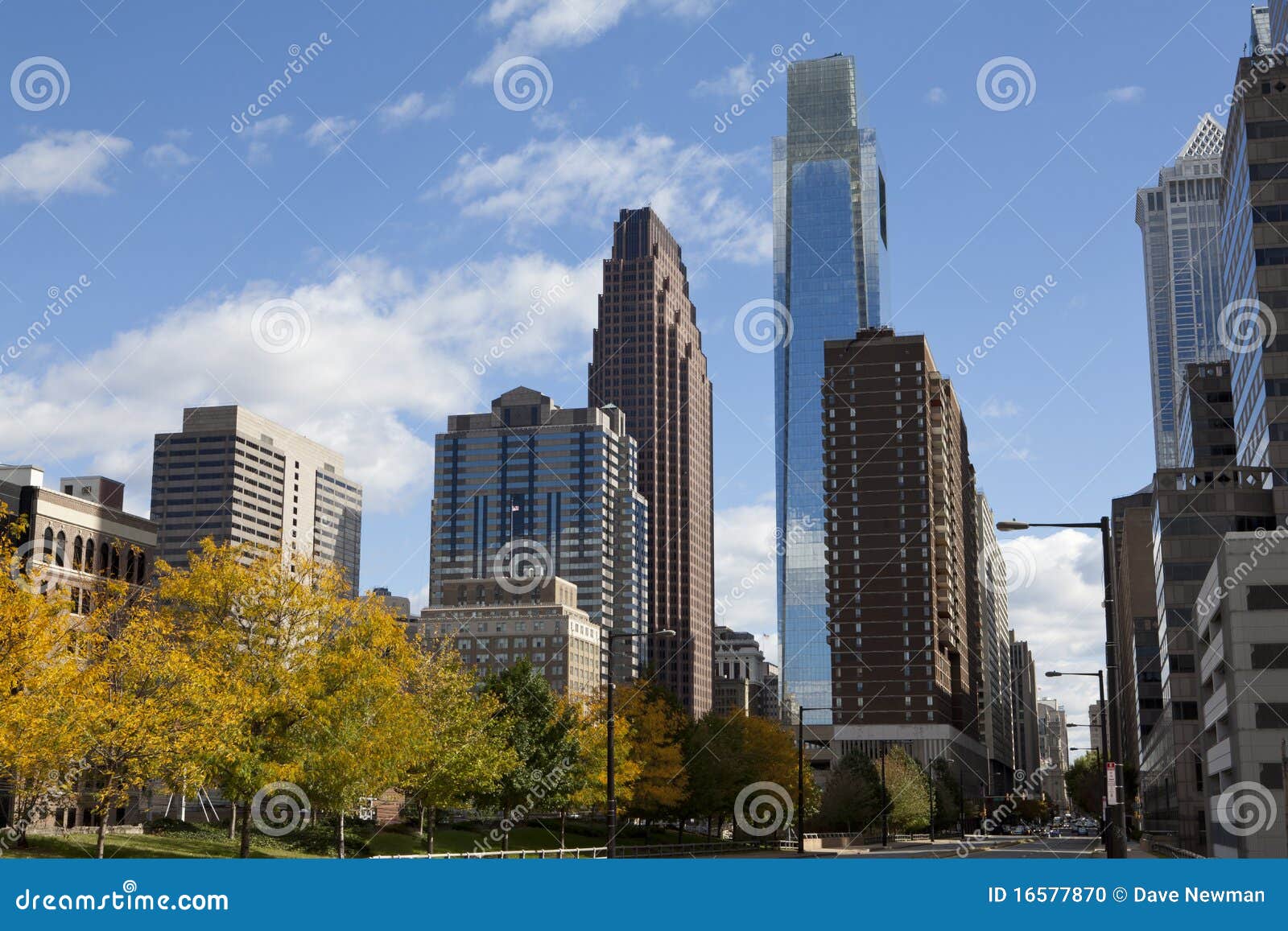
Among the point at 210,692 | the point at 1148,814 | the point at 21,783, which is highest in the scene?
the point at 210,692

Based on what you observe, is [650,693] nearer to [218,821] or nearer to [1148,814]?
[218,821]

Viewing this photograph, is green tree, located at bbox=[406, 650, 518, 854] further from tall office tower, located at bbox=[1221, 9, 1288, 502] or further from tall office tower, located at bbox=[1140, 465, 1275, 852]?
tall office tower, located at bbox=[1140, 465, 1275, 852]

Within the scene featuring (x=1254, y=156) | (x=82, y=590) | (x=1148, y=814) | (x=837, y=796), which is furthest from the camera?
(x=1148, y=814)

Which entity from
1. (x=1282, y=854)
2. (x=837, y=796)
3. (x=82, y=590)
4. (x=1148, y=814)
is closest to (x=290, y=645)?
(x=82, y=590)

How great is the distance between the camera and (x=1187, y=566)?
4966 inches

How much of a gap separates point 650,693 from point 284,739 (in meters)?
48.9

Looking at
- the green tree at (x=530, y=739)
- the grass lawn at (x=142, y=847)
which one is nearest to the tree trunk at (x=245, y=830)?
the grass lawn at (x=142, y=847)

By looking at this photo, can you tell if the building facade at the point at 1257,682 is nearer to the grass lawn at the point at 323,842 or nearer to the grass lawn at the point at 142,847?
the grass lawn at the point at 323,842

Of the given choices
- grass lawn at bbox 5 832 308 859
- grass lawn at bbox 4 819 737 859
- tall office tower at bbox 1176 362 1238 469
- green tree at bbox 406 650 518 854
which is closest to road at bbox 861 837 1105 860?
grass lawn at bbox 4 819 737 859

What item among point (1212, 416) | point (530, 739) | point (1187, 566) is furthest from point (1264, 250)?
point (530, 739)

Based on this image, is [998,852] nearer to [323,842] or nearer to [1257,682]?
[1257,682]

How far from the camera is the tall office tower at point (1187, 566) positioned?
392ft

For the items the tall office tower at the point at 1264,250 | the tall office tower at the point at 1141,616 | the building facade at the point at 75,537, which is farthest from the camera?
the tall office tower at the point at 1141,616

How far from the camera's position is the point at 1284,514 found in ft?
367
